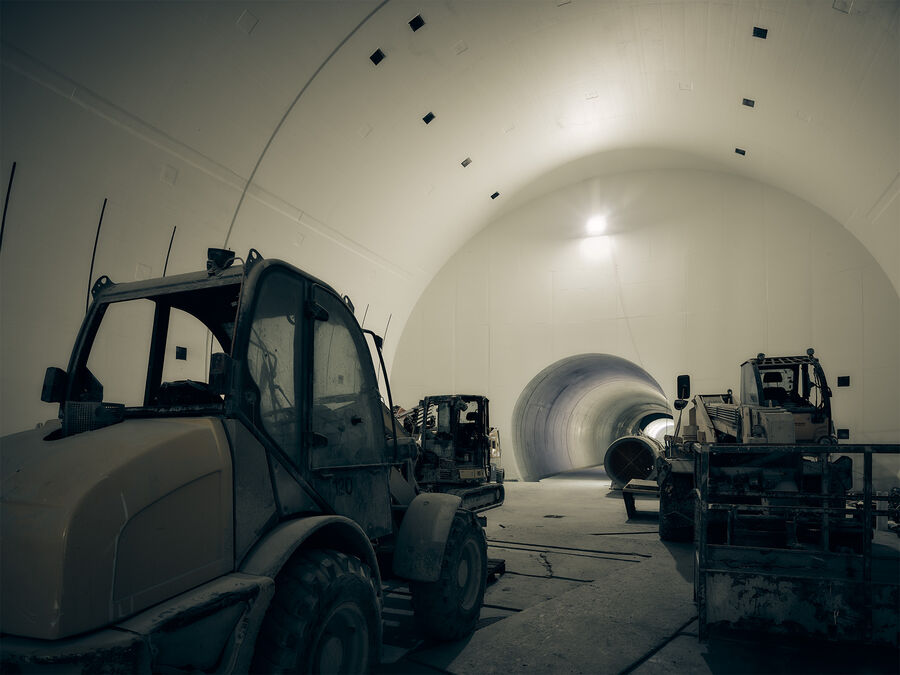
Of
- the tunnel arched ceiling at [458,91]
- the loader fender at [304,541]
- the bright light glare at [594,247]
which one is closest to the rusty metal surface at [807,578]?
the loader fender at [304,541]

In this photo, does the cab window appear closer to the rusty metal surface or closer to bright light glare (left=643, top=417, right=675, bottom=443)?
the rusty metal surface

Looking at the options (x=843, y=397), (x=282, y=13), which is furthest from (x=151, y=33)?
(x=843, y=397)

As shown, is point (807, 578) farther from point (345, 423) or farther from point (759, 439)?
point (759, 439)

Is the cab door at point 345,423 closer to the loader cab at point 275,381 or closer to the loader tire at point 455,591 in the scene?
the loader cab at point 275,381

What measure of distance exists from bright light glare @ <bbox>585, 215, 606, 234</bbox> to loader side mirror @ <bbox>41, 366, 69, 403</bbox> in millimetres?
13883

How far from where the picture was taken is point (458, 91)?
36.1 feet

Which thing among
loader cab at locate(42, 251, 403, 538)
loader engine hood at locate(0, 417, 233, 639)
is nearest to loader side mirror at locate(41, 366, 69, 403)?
loader cab at locate(42, 251, 403, 538)

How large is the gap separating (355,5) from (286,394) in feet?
24.6

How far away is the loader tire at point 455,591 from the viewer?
3998mm

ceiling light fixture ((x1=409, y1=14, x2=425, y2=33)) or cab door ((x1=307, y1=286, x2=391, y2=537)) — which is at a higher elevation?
ceiling light fixture ((x1=409, y1=14, x2=425, y2=33))

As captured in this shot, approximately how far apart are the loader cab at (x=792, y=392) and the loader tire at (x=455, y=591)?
18.7ft

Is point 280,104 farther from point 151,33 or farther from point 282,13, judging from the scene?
point 151,33

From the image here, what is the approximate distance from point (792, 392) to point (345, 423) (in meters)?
8.52

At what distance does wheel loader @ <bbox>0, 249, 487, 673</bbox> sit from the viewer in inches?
74.2
